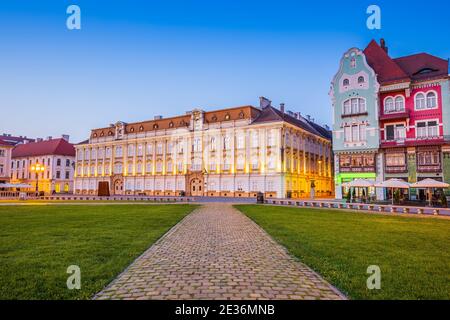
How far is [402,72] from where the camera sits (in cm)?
3606

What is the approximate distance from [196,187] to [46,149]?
4544 centimetres

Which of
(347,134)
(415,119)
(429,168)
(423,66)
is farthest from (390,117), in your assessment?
(423,66)

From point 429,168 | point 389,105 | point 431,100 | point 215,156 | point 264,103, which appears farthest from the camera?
point 264,103

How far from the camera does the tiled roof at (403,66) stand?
113 feet

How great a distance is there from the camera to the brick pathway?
5531 mm

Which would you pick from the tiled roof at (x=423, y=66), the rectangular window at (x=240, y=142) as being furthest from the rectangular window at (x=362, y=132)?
the rectangular window at (x=240, y=142)

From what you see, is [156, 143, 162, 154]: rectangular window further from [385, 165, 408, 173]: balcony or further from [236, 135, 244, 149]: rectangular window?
[385, 165, 408, 173]: balcony

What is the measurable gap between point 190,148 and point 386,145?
108 ft

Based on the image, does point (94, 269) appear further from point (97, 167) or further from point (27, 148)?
point (27, 148)

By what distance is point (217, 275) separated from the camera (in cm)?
666

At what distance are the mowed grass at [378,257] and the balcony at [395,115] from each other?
2386 cm

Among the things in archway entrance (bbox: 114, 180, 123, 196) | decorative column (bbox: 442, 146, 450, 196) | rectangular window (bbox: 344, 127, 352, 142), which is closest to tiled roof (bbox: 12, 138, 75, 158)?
archway entrance (bbox: 114, 180, 123, 196)

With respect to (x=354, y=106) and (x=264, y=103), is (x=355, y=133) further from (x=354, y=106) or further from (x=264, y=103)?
(x=264, y=103)

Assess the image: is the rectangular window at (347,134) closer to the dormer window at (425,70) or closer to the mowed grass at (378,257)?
the dormer window at (425,70)
